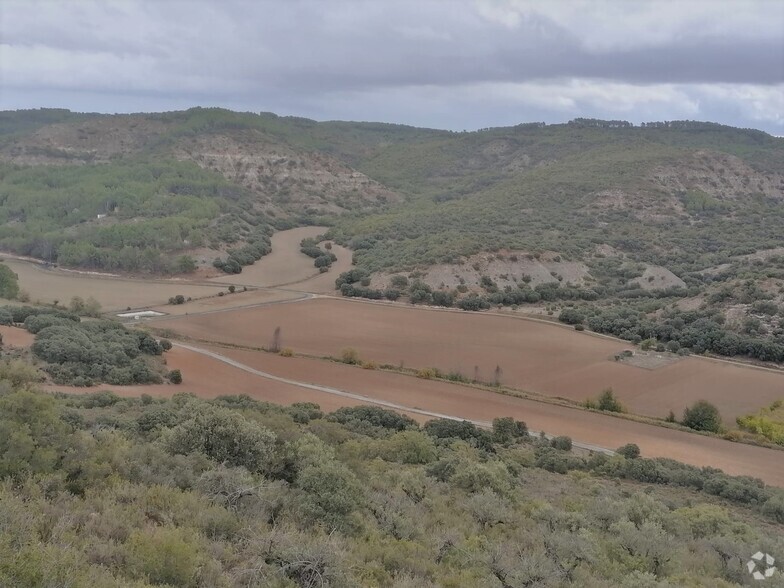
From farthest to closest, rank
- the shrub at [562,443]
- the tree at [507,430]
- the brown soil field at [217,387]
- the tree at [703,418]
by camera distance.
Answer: the tree at [703,418] → the brown soil field at [217,387] → the tree at [507,430] → the shrub at [562,443]

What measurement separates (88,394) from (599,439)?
26.1m

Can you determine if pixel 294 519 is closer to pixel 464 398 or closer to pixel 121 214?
pixel 464 398

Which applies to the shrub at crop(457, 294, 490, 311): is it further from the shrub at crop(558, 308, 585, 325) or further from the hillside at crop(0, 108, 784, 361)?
the shrub at crop(558, 308, 585, 325)

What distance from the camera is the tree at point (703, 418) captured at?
36281 millimetres

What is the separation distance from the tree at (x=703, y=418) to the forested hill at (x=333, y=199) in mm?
41314

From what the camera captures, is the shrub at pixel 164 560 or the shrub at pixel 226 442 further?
the shrub at pixel 226 442

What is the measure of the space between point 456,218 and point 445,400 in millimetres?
68750

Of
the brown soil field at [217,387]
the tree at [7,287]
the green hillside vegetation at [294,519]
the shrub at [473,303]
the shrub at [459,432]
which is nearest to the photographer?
the green hillside vegetation at [294,519]

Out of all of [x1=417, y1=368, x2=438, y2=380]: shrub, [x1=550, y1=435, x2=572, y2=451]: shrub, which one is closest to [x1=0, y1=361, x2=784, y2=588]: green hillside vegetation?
[x1=550, y1=435, x2=572, y2=451]: shrub

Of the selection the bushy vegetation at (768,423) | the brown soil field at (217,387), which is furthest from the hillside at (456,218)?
the brown soil field at (217,387)

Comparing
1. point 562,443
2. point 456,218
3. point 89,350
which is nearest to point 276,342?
point 89,350

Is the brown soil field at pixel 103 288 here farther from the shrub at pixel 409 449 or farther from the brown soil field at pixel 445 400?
the shrub at pixel 409 449

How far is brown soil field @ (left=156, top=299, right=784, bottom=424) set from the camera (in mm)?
42688

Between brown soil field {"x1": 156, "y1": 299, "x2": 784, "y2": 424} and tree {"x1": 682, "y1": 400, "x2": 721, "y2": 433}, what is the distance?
235 centimetres
